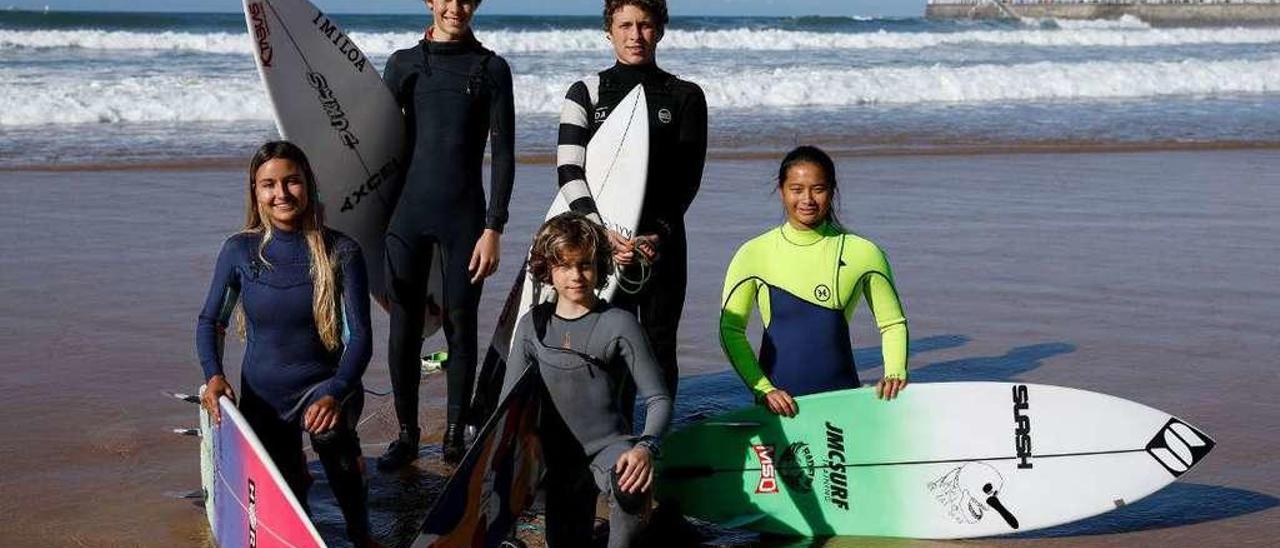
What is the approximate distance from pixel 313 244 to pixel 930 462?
5.69ft

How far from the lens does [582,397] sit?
340cm

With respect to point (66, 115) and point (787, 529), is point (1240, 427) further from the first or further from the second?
point (66, 115)

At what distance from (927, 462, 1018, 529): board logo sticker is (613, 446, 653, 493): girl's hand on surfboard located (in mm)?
980

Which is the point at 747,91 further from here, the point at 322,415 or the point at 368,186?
the point at 322,415

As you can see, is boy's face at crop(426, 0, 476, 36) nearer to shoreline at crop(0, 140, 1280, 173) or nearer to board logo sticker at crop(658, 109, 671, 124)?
board logo sticker at crop(658, 109, 671, 124)

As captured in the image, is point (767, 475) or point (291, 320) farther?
point (767, 475)

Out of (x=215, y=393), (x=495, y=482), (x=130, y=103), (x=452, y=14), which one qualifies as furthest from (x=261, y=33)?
(x=130, y=103)

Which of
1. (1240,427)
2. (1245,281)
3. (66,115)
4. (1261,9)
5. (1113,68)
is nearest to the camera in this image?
(1240,427)

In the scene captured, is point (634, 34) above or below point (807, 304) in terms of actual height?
above

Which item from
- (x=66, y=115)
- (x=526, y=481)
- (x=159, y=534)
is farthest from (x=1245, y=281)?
(x=66, y=115)

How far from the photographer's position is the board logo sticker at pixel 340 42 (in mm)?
4926

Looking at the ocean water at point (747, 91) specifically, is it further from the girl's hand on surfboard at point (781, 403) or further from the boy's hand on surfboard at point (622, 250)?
the girl's hand on surfboard at point (781, 403)

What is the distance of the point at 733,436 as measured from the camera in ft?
12.8

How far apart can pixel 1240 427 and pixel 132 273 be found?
200 inches
